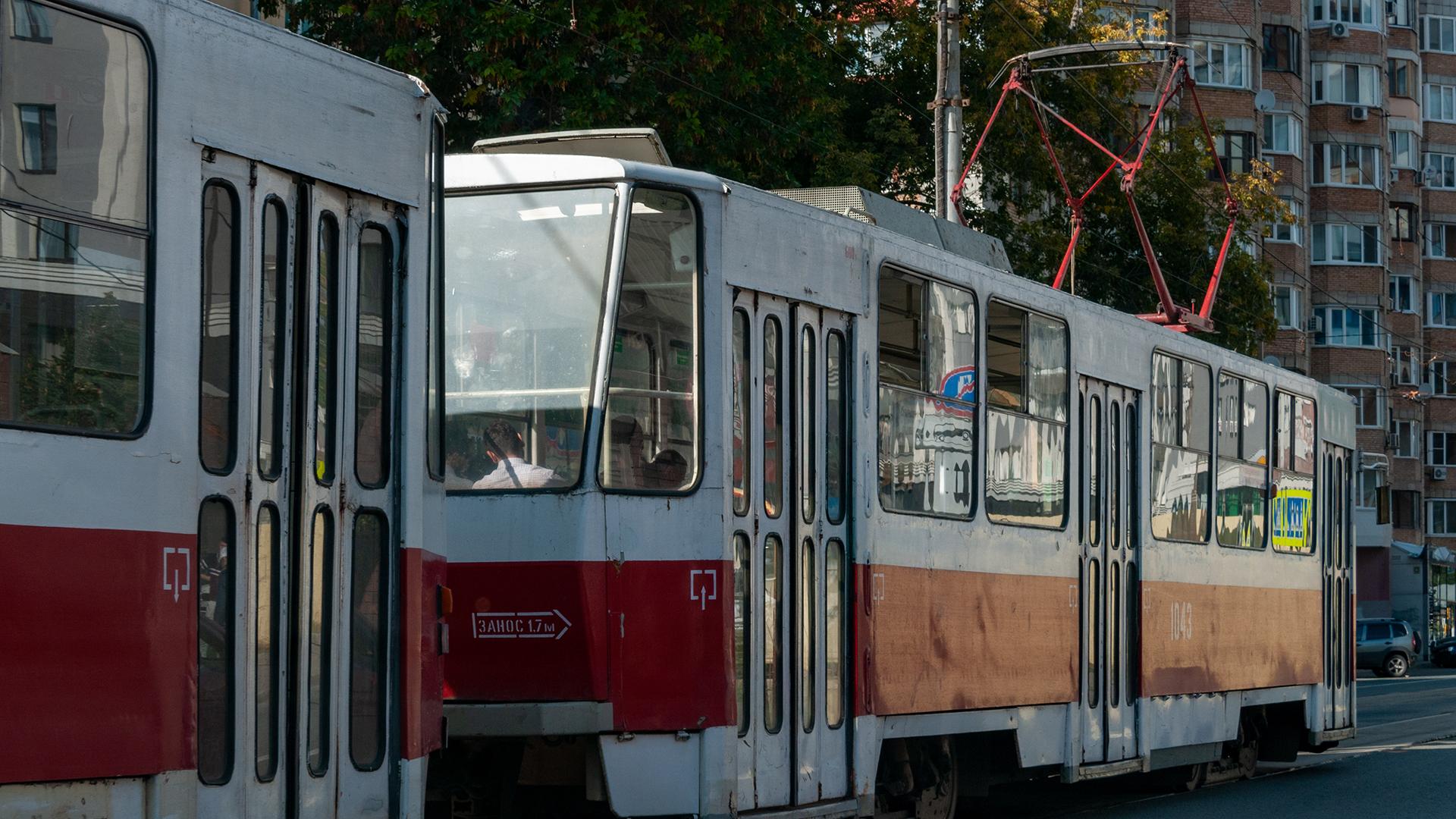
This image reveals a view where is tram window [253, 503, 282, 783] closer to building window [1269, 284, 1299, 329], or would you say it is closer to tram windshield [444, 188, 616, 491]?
tram windshield [444, 188, 616, 491]

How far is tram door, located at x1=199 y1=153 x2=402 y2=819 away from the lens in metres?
5.90

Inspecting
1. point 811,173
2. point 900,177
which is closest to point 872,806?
point 811,173

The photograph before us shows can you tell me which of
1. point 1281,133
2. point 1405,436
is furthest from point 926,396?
point 1405,436

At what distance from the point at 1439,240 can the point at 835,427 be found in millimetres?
62502

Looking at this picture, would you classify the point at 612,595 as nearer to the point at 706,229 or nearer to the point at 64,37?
the point at 706,229

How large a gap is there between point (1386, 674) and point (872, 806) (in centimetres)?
3900

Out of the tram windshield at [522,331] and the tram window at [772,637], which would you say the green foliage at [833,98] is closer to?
the tram windshield at [522,331]

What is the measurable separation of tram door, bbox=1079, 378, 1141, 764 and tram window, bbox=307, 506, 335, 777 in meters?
6.64

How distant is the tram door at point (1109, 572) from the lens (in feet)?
39.8

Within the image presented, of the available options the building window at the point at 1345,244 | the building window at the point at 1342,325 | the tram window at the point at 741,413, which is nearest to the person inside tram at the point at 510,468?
the tram window at the point at 741,413

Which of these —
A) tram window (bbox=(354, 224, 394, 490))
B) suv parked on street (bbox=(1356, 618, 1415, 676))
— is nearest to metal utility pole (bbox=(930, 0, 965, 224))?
tram window (bbox=(354, 224, 394, 490))

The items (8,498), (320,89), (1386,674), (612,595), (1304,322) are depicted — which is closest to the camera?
(8,498)

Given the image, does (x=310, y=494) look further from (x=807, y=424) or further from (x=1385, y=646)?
(x=1385, y=646)

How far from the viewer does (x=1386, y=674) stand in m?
45.7
